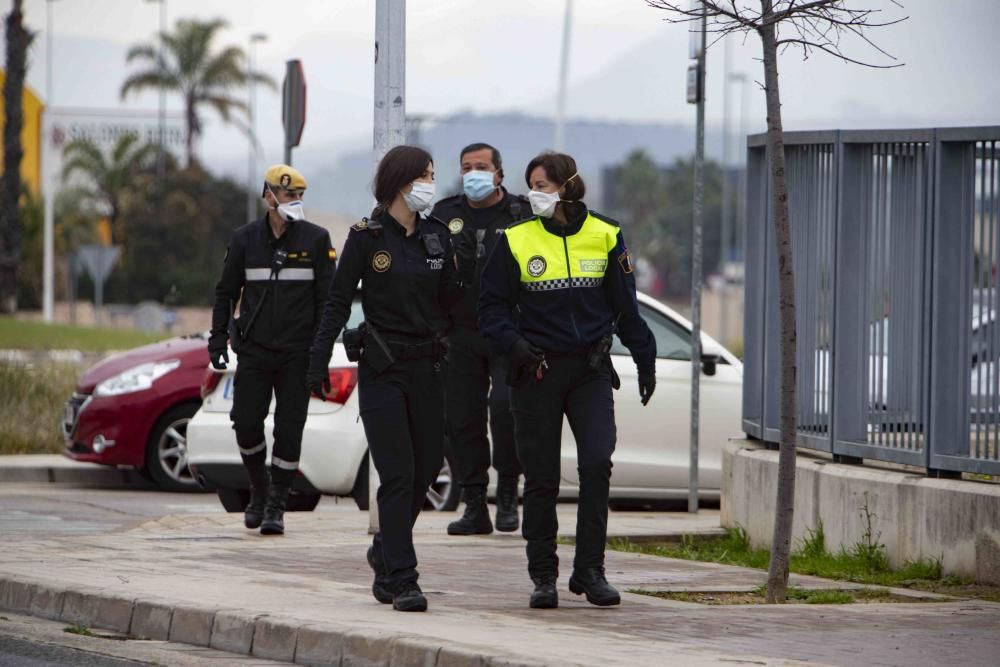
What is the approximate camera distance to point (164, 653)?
6887 mm

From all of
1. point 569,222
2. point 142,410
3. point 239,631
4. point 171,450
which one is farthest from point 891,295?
point 171,450

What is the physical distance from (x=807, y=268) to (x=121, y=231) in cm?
6253

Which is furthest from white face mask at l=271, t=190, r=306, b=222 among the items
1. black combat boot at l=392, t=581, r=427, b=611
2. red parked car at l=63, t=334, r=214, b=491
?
red parked car at l=63, t=334, r=214, b=491

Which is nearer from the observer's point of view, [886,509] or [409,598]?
[409,598]

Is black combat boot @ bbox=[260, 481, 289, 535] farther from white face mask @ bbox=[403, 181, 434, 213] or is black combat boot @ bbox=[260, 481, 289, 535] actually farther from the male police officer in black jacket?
white face mask @ bbox=[403, 181, 434, 213]

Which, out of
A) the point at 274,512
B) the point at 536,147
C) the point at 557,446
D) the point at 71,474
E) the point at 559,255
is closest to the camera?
the point at 559,255

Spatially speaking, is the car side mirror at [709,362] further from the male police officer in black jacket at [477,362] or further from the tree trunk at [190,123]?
the tree trunk at [190,123]

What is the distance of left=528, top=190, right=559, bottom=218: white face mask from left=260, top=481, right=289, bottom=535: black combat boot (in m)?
3.27

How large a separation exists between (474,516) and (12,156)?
123 ft

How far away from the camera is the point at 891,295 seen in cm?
914

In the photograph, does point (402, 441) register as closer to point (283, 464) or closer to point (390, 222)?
point (390, 222)

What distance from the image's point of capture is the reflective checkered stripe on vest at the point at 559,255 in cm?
738

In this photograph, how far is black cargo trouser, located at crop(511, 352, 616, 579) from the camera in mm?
7383

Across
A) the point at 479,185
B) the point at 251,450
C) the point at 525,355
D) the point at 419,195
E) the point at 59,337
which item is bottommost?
the point at 251,450
